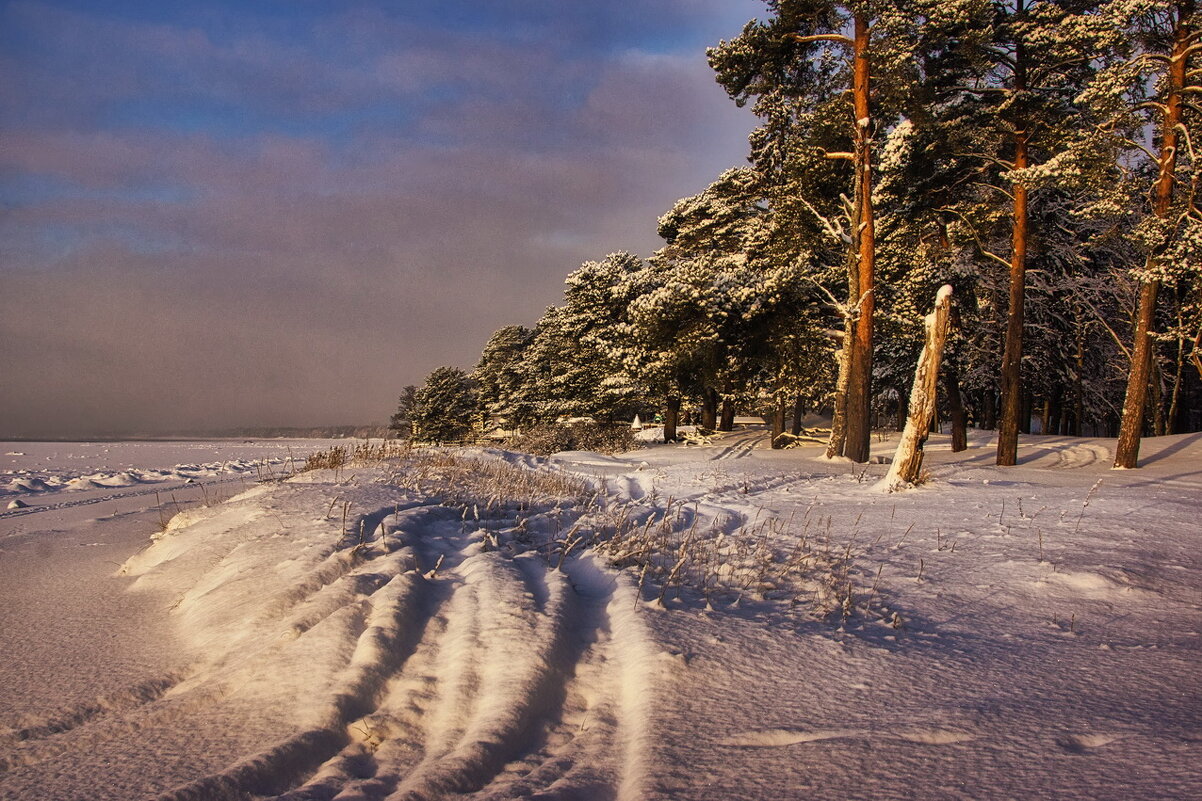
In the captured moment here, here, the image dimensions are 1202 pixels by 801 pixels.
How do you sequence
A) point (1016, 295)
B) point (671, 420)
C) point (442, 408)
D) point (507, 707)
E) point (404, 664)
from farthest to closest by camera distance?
point (442, 408) → point (671, 420) → point (1016, 295) → point (404, 664) → point (507, 707)

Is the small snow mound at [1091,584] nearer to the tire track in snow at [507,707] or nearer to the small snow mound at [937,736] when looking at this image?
the small snow mound at [937,736]

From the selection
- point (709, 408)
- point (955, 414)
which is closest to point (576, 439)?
point (709, 408)

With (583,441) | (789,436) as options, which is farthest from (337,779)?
(583,441)

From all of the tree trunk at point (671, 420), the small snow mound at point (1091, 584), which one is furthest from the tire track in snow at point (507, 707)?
the tree trunk at point (671, 420)

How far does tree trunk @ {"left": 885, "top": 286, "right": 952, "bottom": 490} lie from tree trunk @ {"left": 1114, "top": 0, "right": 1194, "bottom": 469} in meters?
6.34

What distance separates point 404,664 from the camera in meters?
3.21

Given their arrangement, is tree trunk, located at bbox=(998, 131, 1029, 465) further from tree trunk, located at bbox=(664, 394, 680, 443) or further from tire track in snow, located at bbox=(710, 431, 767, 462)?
tree trunk, located at bbox=(664, 394, 680, 443)

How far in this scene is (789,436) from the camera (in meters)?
22.9

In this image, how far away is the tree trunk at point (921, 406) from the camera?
9736 millimetres

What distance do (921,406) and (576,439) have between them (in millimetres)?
16745

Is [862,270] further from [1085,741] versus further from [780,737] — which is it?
[780,737]

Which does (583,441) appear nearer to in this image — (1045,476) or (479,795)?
(1045,476)

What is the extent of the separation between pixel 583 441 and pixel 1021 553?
20.7 meters

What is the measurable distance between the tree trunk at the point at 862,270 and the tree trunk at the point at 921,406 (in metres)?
3.59
